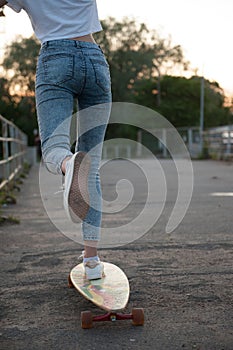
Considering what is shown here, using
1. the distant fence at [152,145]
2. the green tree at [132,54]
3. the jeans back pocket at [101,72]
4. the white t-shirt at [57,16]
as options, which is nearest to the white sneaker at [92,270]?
the jeans back pocket at [101,72]

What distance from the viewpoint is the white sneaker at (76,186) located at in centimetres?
220

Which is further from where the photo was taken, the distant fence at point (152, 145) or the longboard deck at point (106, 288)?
the distant fence at point (152, 145)

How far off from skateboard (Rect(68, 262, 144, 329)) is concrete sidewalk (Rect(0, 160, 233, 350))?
44 millimetres

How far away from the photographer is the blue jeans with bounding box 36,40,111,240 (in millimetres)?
2439

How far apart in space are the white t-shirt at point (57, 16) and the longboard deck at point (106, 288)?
3.85 feet

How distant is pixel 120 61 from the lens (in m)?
44.6

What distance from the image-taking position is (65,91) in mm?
2475

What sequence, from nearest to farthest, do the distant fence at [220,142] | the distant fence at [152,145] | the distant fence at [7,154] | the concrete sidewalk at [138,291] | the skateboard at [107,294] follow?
the concrete sidewalk at [138,291], the skateboard at [107,294], the distant fence at [7,154], the distant fence at [220,142], the distant fence at [152,145]

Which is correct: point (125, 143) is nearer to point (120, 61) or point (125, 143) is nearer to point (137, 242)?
point (120, 61)

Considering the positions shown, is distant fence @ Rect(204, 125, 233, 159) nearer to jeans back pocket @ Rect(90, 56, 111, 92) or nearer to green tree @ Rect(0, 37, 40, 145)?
jeans back pocket @ Rect(90, 56, 111, 92)

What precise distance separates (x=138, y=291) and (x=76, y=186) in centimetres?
83

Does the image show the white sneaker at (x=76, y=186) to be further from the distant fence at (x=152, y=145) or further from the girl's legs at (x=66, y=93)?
the distant fence at (x=152, y=145)

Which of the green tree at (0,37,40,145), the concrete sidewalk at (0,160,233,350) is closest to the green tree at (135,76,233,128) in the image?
the green tree at (0,37,40,145)

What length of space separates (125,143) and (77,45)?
32000 millimetres
